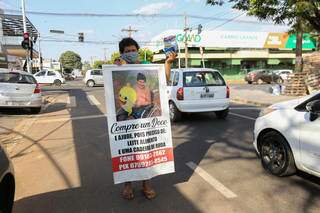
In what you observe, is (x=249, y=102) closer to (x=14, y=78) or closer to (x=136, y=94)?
(x=14, y=78)

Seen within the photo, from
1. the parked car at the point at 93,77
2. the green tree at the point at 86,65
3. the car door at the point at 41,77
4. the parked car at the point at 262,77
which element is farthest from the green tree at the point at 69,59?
the parked car at the point at 262,77

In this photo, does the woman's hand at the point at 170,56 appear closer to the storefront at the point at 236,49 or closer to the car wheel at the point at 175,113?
the car wheel at the point at 175,113

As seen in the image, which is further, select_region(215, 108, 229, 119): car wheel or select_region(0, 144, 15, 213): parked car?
select_region(215, 108, 229, 119): car wheel

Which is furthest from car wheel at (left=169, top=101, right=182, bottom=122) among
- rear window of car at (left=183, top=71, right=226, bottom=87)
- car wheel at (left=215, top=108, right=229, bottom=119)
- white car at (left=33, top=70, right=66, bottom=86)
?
white car at (left=33, top=70, right=66, bottom=86)

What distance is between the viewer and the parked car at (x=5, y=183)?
3.30 m

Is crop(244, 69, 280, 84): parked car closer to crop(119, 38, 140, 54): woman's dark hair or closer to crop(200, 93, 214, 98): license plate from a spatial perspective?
crop(200, 93, 214, 98): license plate

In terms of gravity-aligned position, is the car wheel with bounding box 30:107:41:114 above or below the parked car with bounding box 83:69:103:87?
below

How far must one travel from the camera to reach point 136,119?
4.27 metres

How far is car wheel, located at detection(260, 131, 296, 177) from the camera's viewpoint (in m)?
4.78

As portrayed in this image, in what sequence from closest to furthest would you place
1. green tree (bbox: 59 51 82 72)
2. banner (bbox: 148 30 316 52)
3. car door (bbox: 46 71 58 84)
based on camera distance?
car door (bbox: 46 71 58 84) < banner (bbox: 148 30 316 52) < green tree (bbox: 59 51 82 72)

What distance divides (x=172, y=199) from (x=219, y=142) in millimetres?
3274

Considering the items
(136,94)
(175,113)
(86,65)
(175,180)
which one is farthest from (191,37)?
(86,65)

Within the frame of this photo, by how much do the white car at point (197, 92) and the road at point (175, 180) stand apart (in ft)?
5.80

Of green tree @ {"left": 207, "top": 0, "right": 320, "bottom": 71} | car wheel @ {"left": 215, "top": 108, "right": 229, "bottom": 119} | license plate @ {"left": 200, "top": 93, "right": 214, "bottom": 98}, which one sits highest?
green tree @ {"left": 207, "top": 0, "right": 320, "bottom": 71}
